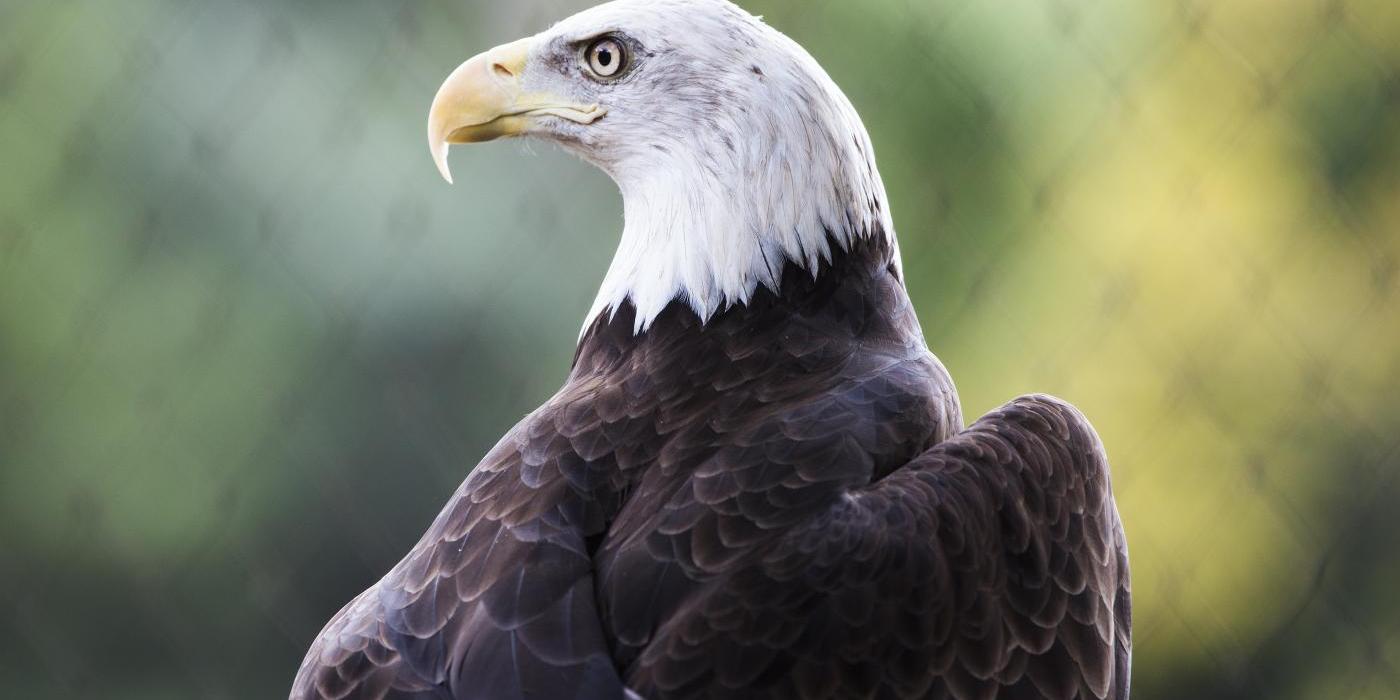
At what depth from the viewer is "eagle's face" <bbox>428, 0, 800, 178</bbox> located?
165 cm

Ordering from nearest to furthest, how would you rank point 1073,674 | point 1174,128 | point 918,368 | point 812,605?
point 812,605 < point 1073,674 < point 918,368 < point 1174,128

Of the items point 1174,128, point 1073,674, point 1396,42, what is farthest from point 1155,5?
point 1073,674

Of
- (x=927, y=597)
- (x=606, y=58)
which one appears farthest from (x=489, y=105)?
(x=927, y=597)

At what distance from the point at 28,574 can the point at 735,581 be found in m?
1.97

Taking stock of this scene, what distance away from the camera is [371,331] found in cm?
265

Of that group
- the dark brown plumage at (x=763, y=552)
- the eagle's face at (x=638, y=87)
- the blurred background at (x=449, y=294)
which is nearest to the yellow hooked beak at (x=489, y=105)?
the eagle's face at (x=638, y=87)

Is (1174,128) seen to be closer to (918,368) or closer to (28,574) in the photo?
(918,368)

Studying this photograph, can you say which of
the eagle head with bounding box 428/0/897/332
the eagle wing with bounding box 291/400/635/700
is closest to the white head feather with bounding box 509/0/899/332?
the eagle head with bounding box 428/0/897/332

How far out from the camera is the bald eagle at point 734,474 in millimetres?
1246

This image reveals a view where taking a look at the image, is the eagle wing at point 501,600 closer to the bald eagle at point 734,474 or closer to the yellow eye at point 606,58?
the bald eagle at point 734,474

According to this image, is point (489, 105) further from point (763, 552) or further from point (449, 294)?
point (449, 294)

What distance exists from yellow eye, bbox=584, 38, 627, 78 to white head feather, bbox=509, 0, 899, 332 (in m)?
0.01

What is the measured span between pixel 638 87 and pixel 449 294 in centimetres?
105

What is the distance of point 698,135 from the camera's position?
5.49ft
